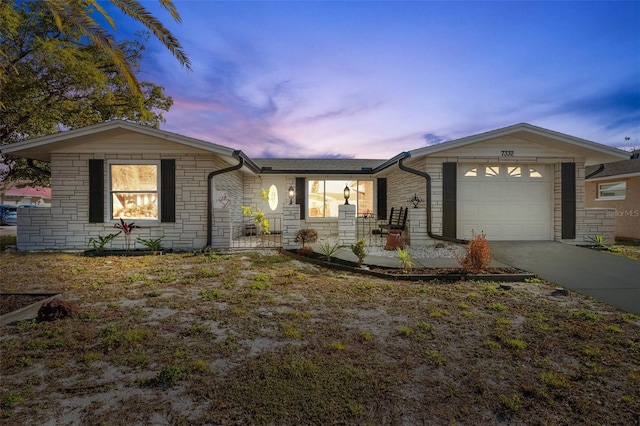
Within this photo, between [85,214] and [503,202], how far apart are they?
12270mm

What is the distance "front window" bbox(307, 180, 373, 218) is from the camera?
41.5 feet

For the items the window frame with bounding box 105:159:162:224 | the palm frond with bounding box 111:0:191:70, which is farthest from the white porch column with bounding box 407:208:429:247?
the window frame with bounding box 105:159:162:224

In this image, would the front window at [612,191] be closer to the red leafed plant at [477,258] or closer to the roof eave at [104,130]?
the red leafed plant at [477,258]

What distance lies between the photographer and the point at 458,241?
8219mm

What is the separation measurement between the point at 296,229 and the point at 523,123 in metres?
6.91

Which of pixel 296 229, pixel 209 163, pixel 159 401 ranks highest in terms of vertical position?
pixel 209 163

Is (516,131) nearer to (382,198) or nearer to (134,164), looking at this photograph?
(382,198)

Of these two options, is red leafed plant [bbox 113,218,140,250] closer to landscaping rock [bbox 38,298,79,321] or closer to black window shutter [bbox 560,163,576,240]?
landscaping rock [bbox 38,298,79,321]

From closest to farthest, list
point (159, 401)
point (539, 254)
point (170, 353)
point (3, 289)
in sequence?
point (159, 401) → point (170, 353) → point (3, 289) → point (539, 254)

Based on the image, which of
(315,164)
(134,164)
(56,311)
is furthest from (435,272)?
(315,164)

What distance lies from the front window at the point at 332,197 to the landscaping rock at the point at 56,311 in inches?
367

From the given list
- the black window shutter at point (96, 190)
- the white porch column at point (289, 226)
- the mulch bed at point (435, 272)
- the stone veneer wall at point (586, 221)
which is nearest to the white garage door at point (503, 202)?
the stone veneer wall at point (586, 221)

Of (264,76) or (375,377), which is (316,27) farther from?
Result: (375,377)

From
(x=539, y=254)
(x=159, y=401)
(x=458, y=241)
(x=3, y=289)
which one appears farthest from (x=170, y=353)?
(x=539, y=254)
